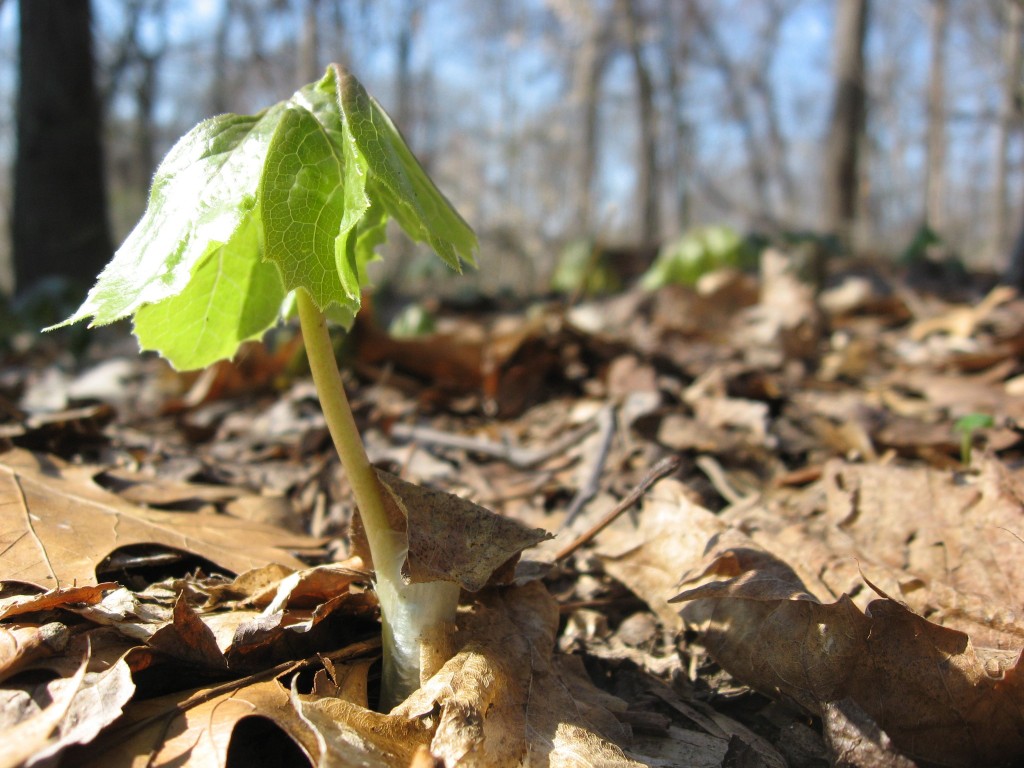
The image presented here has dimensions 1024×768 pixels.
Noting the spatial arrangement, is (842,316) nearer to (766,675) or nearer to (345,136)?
(766,675)

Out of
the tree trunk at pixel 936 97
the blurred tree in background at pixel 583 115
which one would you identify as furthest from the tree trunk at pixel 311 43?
the tree trunk at pixel 936 97

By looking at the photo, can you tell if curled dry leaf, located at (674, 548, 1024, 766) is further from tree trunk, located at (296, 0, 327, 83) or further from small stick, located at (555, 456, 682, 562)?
tree trunk, located at (296, 0, 327, 83)

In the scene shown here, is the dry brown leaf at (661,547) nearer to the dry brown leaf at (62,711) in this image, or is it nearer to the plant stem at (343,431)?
the plant stem at (343,431)

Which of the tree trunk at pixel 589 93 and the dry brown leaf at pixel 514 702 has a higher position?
the tree trunk at pixel 589 93

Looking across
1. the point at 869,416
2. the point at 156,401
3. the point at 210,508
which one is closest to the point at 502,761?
the point at 210,508

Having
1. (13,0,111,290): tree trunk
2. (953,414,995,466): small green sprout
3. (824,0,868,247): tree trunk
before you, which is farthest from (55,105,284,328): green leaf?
(824,0,868,247): tree trunk
